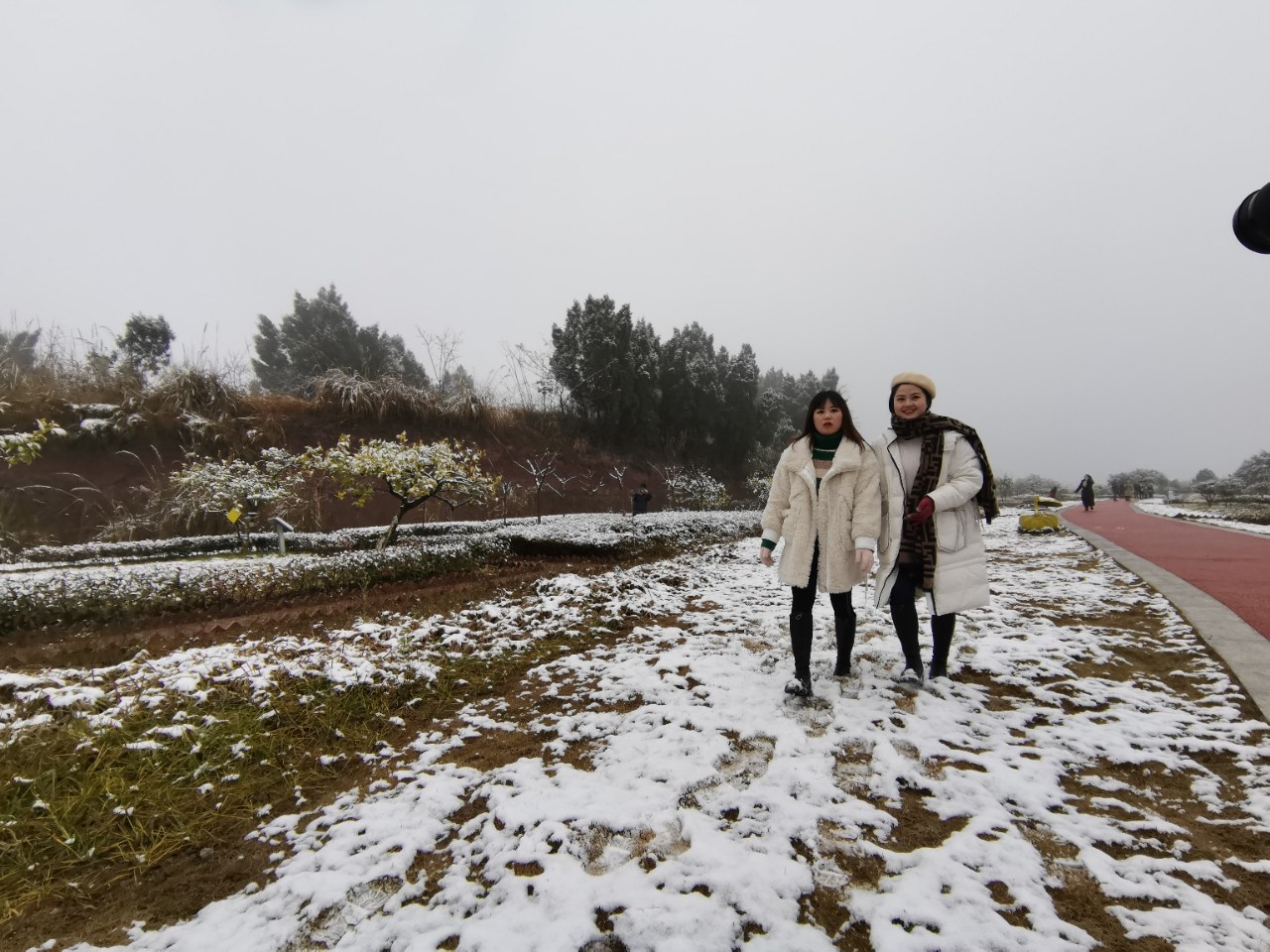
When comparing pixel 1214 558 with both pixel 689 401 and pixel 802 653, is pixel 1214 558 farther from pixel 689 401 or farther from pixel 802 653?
pixel 689 401

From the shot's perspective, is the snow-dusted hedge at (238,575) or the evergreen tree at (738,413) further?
the evergreen tree at (738,413)

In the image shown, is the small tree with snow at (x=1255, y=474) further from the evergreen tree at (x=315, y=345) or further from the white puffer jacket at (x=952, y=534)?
the evergreen tree at (x=315, y=345)

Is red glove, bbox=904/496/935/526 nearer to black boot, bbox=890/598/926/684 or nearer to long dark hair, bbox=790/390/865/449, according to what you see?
long dark hair, bbox=790/390/865/449

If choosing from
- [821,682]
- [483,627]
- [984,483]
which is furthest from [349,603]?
[984,483]

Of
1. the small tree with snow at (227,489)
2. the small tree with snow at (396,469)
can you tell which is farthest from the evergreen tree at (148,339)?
the small tree with snow at (396,469)

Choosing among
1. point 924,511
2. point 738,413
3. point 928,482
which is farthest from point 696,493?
point 924,511

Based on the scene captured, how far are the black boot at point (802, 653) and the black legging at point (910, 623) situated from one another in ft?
1.89

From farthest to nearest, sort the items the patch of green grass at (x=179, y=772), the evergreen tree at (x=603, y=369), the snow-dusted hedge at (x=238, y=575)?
the evergreen tree at (x=603, y=369) < the snow-dusted hedge at (x=238, y=575) < the patch of green grass at (x=179, y=772)

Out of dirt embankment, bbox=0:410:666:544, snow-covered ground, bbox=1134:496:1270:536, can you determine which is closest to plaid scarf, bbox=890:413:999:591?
dirt embankment, bbox=0:410:666:544

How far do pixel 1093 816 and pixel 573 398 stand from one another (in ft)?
76.9

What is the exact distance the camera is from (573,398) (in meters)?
24.3

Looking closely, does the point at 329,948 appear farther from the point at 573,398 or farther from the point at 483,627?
the point at 573,398

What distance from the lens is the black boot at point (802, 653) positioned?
3.09 metres

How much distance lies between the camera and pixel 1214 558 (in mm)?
7035
